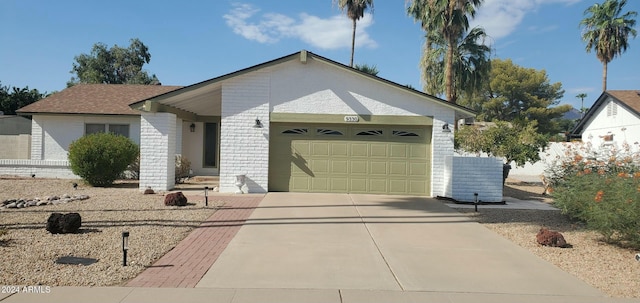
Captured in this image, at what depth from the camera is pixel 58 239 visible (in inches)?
295

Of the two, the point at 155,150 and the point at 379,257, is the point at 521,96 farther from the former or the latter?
the point at 379,257

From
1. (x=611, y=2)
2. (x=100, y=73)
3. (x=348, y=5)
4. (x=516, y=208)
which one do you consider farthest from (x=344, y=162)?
(x=100, y=73)

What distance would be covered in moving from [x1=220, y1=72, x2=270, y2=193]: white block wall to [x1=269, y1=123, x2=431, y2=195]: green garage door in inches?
17.6

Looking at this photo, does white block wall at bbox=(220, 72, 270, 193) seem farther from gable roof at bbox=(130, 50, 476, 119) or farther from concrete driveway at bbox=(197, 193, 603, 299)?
concrete driveway at bbox=(197, 193, 603, 299)

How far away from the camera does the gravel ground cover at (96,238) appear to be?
18.8ft

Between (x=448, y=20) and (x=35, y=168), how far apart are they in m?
19.6

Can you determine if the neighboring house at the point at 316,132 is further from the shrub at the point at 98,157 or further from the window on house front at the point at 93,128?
the window on house front at the point at 93,128

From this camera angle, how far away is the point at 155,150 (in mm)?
14039

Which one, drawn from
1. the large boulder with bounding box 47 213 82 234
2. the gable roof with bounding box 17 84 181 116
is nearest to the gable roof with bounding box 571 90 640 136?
the gable roof with bounding box 17 84 181 116

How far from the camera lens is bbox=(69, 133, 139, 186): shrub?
1490 cm

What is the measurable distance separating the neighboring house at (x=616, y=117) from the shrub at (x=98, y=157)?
71.3 feet

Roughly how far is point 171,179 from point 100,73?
1412 inches

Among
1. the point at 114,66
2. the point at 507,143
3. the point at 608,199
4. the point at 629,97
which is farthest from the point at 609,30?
the point at 114,66

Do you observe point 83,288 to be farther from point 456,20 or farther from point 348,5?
point 348,5
